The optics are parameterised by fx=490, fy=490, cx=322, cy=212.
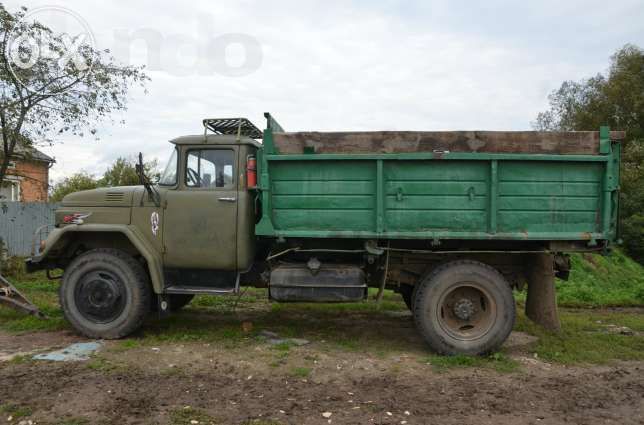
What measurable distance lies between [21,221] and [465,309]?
13.8 metres

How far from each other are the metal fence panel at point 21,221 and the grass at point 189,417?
12.3m

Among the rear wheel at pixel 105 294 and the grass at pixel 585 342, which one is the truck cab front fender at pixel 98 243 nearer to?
the rear wheel at pixel 105 294

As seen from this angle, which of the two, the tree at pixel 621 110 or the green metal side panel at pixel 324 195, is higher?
the tree at pixel 621 110

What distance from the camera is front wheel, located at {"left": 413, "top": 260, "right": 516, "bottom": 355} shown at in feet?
17.4

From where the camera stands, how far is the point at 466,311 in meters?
5.39

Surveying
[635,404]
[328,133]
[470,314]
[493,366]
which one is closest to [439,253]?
[470,314]

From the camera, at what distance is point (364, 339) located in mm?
5980

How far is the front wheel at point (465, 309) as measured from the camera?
17.4ft

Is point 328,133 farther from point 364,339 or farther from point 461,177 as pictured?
point 364,339

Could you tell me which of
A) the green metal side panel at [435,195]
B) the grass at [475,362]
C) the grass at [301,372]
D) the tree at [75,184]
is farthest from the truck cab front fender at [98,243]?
the tree at [75,184]

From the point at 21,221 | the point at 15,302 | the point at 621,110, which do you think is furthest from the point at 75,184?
the point at 621,110

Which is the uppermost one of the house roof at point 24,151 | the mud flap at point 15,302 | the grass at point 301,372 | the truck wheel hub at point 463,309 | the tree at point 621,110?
the tree at point 621,110

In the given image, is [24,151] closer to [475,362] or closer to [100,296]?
[100,296]

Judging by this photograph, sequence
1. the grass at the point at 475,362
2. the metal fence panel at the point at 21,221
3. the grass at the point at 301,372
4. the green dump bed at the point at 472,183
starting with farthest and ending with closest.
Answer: the metal fence panel at the point at 21,221 < the green dump bed at the point at 472,183 < the grass at the point at 475,362 < the grass at the point at 301,372
